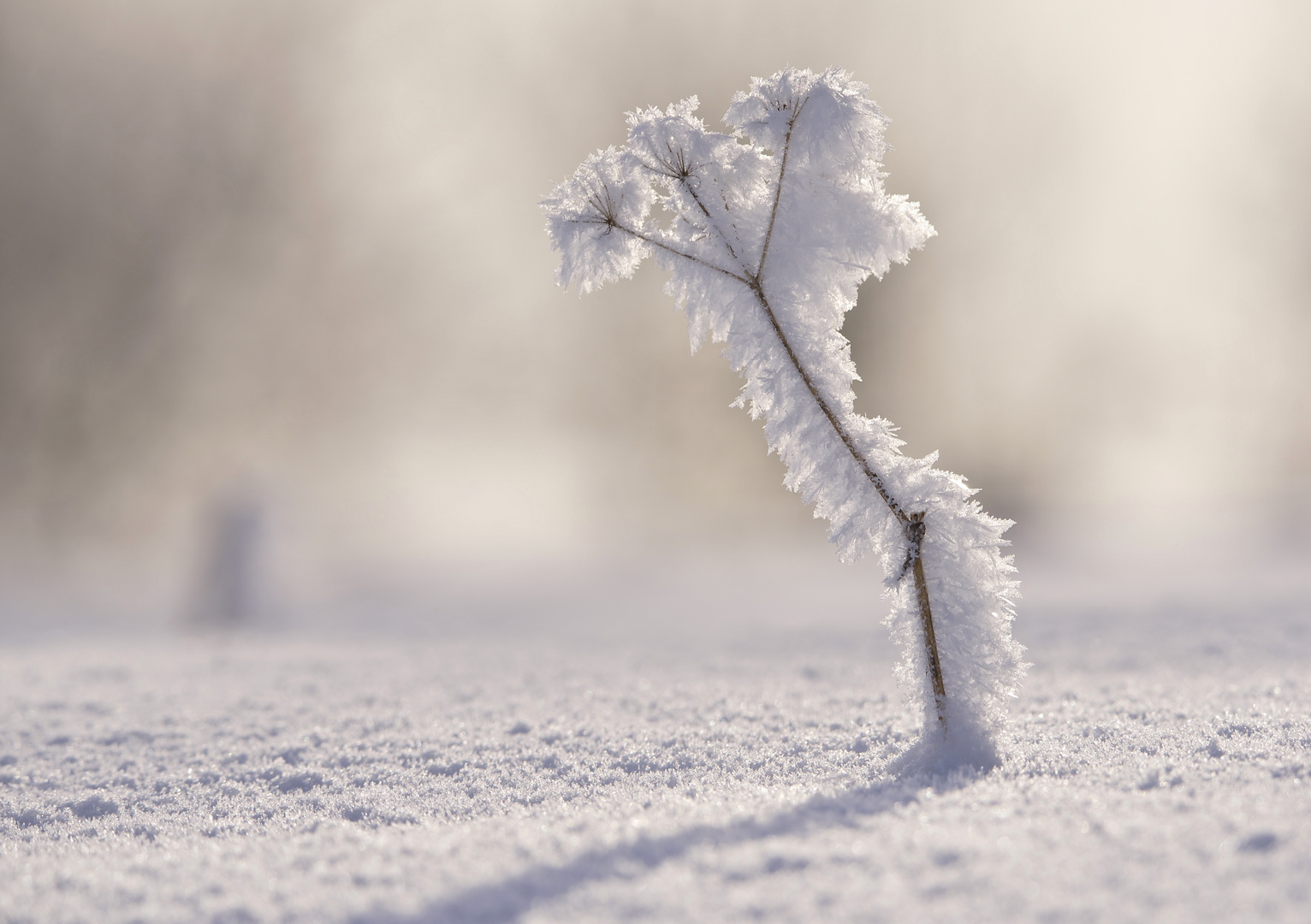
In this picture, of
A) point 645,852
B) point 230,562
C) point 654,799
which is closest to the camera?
point 645,852

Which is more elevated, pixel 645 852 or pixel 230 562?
pixel 230 562

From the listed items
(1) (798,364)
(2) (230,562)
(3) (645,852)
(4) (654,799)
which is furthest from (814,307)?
(2) (230,562)

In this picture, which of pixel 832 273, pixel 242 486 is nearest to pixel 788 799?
pixel 832 273

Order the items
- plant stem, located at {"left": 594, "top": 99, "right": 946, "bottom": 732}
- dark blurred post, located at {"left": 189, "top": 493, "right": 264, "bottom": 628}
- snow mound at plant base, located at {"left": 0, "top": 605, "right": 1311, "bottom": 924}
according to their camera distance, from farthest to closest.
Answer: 1. dark blurred post, located at {"left": 189, "top": 493, "right": 264, "bottom": 628}
2. plant stem, located at {"left": 594, "top": 99, "right": 946, "bottom": 732}
3. snow mound at plant base, located at {"left": 0, "top": 605, "right": 1311, "bottom": 924}

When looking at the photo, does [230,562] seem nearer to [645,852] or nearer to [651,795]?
[651,795]

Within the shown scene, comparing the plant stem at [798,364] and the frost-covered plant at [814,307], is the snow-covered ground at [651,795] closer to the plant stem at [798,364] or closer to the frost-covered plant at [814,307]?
the plant stem at [798,364]

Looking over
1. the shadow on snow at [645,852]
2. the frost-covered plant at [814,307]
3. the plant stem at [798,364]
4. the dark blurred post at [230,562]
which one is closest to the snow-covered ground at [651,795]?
the shadow on snow at [645,852]

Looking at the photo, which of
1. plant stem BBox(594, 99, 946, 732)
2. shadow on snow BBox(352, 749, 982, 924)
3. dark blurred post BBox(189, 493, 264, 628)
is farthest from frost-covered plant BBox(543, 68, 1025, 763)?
dark blurred post BBox(189, 493, 264, 628)

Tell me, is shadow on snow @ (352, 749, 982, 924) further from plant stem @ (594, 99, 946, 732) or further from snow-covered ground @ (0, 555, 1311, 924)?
plant stem @ (594, 99, 946, 732)
